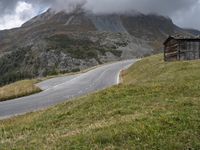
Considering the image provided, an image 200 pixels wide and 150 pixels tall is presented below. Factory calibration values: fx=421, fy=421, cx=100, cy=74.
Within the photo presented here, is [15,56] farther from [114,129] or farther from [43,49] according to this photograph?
[114,129]

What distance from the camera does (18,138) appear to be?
1291 cm

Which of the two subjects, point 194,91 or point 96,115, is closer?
point 96,115

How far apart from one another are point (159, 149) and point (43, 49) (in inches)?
7108

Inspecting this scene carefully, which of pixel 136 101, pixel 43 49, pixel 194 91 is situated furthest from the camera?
pixel 43 49

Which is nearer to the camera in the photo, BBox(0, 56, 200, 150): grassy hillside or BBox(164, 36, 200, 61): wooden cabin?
BBox(0, 56, 200, 150): grassy hillside

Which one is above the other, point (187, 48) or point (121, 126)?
point (187, 48)

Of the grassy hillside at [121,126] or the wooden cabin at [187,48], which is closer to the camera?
the grassy hillside at [121,126]

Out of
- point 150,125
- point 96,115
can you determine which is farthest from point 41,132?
point 150,125

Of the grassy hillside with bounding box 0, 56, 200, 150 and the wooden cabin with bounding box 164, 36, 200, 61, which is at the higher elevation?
the wooden cabin with bounding box 164, 36, 200, 61

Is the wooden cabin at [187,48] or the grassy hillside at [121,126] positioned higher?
the wooden cabin at [187,48]

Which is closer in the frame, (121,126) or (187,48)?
(121,126)

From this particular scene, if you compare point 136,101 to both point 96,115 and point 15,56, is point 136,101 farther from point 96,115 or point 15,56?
point 15,56

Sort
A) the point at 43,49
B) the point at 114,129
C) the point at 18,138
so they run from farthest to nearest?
the point at 43,49, the point at 18,138, the point at 114,129

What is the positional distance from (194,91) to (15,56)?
607 ft
